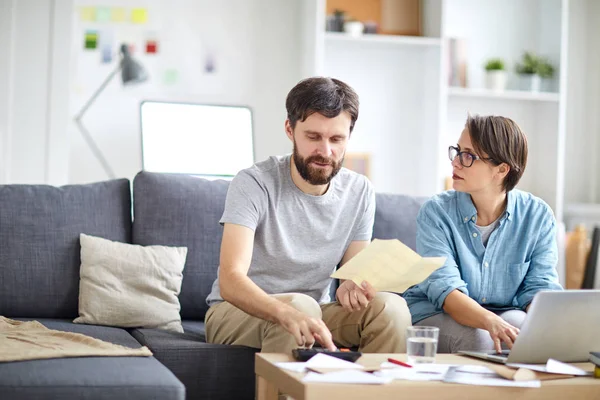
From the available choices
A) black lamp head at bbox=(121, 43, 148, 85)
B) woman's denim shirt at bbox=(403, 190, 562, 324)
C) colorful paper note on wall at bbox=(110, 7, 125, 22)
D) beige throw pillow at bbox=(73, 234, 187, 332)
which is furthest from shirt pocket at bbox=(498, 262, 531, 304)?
colorful paper note on wall at bbox=(110, 7, 125, 22)

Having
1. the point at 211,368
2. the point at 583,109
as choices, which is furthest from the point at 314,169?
the point at 583,109

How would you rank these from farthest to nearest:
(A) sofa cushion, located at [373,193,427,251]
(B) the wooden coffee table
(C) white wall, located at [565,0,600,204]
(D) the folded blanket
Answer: (C) white wall, located at [565,0,600,204], (A) sofa cushion, located at [373,193,427,251], (D) the folded blanket, (B) the wooden coffee table

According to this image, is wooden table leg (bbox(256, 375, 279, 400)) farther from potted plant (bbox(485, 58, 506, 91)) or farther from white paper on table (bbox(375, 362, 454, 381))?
potted plant (bbox(485, 58, 506, 91))

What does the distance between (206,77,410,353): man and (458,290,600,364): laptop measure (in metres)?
0.39

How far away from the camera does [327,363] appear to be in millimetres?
1811

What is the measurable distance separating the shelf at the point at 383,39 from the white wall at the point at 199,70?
256 mm

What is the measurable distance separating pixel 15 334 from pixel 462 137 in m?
1.36

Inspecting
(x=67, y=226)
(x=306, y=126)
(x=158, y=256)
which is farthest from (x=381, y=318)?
(x=67, y=226)

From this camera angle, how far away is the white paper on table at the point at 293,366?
5.75ft

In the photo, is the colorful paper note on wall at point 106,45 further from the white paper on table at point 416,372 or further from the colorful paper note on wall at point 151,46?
the white paper on table at point 416,372

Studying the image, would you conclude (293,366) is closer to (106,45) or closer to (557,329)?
(557,329)

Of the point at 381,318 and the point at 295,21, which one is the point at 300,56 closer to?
the point at 295,21

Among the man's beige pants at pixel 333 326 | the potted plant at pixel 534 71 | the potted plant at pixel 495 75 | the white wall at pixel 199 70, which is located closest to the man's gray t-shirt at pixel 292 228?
the man's beige pants at pixel 333 326

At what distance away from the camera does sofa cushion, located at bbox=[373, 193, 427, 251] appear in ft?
10.0
